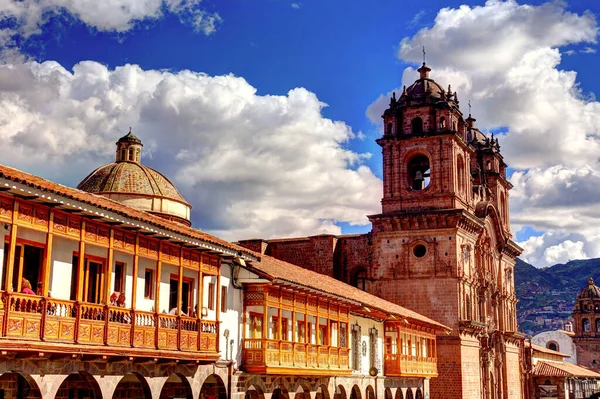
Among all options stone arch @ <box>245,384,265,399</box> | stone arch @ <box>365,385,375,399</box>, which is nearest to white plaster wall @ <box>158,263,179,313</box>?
stone arch @ <box>245,384,265,399</box>

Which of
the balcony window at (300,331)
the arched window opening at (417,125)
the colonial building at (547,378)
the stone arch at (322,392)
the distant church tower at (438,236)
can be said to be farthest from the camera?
the colonial building at (547,378)

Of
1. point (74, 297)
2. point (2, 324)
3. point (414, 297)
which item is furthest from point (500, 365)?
point (2, 324)

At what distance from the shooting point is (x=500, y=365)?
54.9 m

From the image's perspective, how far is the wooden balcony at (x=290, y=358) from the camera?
25078 mm

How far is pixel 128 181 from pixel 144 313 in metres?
21.3

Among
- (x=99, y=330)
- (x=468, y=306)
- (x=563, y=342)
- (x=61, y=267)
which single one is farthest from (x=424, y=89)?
(x=563, y=342)

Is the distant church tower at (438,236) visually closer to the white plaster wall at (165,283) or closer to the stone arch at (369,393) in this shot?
the stone arch at (369,393)

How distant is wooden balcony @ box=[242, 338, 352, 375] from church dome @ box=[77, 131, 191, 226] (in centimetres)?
1263

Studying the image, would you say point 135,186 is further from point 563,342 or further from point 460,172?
point 563,342

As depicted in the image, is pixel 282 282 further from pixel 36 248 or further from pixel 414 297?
pixel 414 297

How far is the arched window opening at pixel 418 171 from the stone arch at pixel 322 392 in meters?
21.0

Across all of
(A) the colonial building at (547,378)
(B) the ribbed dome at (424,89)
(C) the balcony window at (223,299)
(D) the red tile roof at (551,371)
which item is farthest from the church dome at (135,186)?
(D) the red tile roof at (551,371)

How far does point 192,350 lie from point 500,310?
3934cm

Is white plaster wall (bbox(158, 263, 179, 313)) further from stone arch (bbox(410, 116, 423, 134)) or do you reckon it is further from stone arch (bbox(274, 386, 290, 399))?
stone arch (bbox(410, 116, 423, 134))
